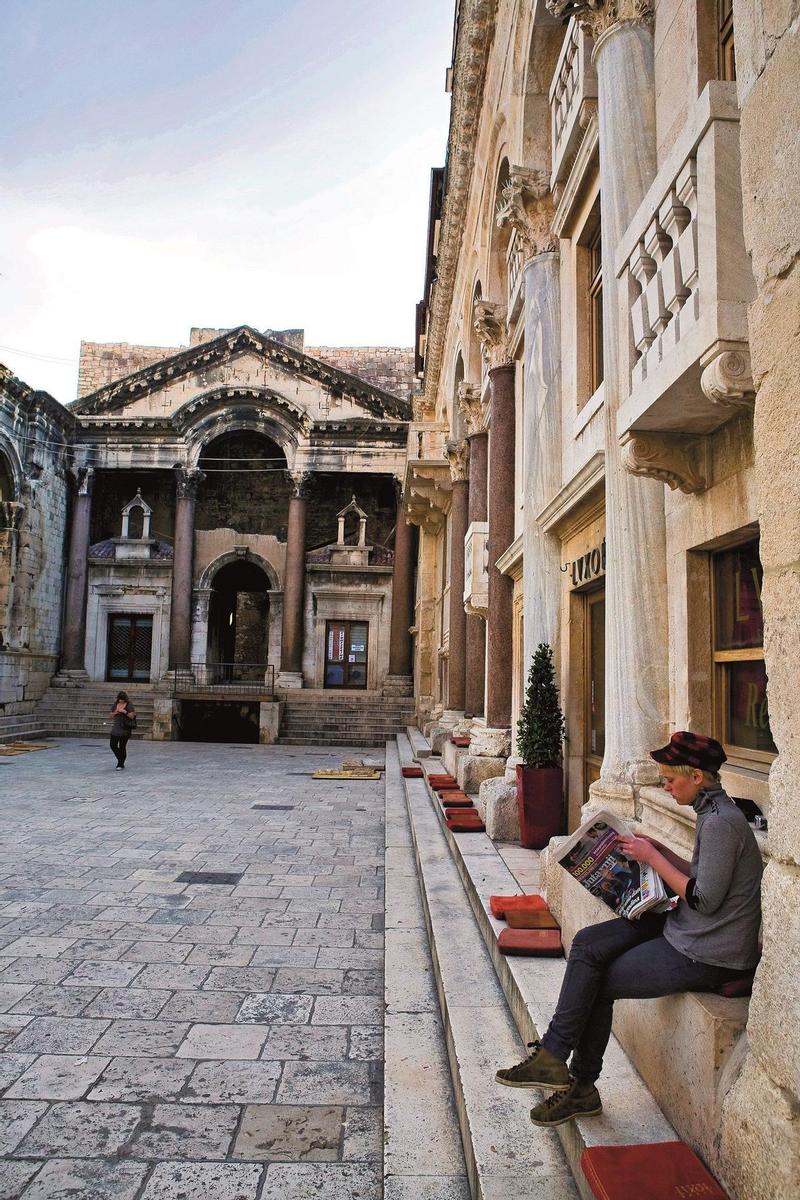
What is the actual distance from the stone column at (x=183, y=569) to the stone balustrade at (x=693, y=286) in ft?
74.4

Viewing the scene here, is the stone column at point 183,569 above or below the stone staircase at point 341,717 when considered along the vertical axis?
above

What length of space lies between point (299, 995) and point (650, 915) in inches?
101

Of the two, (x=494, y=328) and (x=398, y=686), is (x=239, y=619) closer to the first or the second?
(x=398, y=686)

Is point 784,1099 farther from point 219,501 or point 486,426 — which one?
point 219,501

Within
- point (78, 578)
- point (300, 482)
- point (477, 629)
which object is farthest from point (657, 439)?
point (78, 578)

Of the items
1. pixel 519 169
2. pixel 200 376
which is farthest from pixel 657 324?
pixel 200 376

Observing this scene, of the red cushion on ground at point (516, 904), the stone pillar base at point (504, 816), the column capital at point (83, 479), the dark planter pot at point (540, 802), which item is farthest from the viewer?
the column capital at point (83, 479)

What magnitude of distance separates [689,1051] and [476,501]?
10483 mm

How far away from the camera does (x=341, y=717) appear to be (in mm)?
22406

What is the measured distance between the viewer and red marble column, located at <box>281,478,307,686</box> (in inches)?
971

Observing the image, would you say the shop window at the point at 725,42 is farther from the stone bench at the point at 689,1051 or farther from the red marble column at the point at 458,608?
the red marble column at the point at 458,608

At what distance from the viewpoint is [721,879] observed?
241 centimetres

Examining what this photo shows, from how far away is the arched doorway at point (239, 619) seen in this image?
2780cm

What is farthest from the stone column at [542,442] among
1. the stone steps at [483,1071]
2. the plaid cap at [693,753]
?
the plaid cap at [693,753]
